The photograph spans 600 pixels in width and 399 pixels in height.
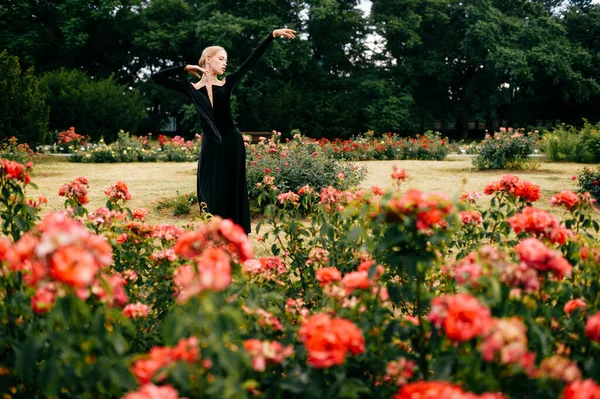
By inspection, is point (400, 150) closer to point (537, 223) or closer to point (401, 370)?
point (537, 223)

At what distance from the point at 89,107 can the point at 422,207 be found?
17874 millimetres

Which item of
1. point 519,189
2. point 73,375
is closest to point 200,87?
point 519,189

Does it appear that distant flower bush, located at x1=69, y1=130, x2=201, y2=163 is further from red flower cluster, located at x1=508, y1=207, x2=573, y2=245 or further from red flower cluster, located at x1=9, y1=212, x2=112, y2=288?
red flower cluster, located at x1=9, y1=212, x2=112, y2=288

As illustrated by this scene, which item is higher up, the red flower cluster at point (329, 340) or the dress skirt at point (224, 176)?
the dress skirt at point (224, 176)

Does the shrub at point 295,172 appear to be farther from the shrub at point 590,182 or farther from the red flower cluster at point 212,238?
the red flower cluster at point 212,238

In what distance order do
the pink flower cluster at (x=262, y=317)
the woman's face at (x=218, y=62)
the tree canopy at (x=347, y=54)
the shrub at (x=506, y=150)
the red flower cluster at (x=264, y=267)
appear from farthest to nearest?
the tree canopy at (x=347, y=54), the shrub at (x=506, y=150), the woman's face at (x=218, y=62), the red flower cluster at (x=264, y=267), the pink flower cluster at (x=262, y=317)

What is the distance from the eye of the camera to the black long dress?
13.9ft

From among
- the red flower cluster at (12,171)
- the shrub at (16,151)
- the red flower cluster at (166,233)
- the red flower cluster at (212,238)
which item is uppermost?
the shrub at (16,151)

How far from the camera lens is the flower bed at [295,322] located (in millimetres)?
Answer: 1174

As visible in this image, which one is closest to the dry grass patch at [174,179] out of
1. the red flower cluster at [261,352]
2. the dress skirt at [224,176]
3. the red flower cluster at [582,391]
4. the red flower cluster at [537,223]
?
the dress skirt at [224,176]

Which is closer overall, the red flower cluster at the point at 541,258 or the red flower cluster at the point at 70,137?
the red flower cluster at the point at 541,258

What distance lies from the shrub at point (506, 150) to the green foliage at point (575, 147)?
2.41 metres

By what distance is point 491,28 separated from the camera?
2466cm

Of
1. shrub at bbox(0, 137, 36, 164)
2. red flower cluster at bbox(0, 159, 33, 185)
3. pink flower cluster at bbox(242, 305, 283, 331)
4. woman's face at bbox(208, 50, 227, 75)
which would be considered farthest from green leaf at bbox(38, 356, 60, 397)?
shrub at bbox(0, 137, 36, 164)
